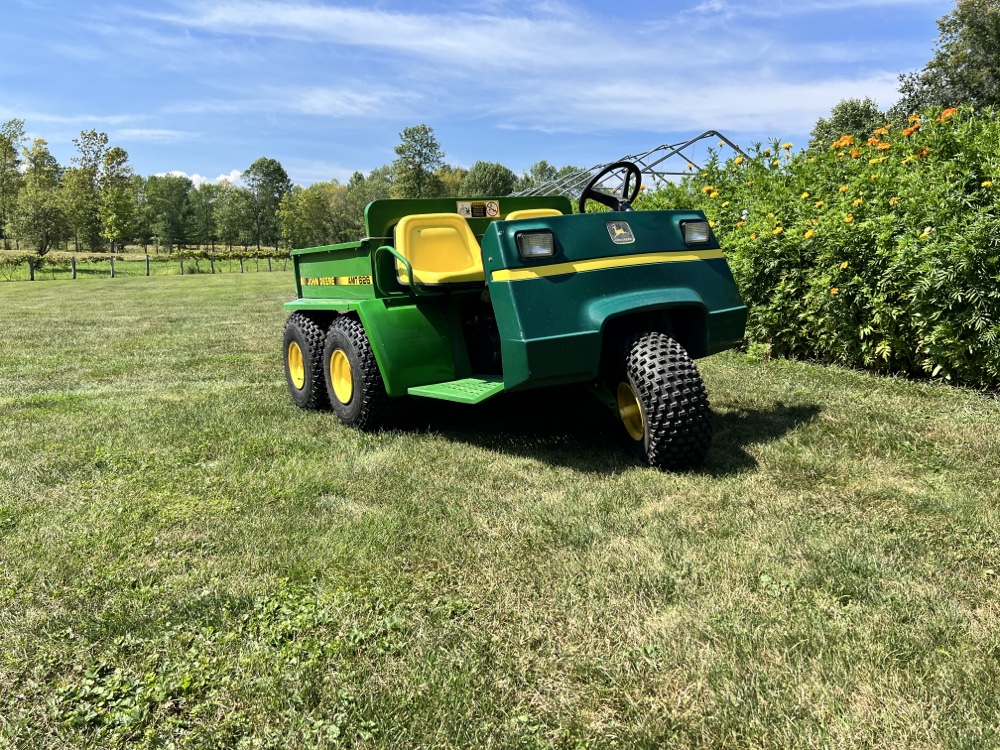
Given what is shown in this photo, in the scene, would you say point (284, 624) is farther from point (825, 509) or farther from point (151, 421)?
point (151, 421)

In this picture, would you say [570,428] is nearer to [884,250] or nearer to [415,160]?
[884,250]

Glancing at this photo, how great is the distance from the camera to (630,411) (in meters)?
3.58

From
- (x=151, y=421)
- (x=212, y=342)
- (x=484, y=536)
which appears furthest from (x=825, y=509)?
(x=212, y=342)

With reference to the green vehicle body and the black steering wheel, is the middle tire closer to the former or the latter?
the green vehicle body

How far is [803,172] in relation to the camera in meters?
6.38

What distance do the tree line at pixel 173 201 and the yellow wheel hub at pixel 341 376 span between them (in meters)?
37.5

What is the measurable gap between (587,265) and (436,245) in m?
1.44

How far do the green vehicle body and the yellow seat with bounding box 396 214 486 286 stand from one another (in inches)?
4.5

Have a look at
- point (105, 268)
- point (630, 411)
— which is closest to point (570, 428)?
point (630, 411)

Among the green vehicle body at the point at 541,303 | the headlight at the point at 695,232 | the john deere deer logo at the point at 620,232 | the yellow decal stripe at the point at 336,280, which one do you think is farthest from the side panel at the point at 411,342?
the headlight at the point at 695,232

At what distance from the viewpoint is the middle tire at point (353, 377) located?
168 inches

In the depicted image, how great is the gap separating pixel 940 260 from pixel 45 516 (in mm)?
5200

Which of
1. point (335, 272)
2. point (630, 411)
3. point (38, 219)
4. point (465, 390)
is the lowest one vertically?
point (630, 411)

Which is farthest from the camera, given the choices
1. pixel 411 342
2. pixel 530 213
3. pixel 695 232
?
pixel 530 213
